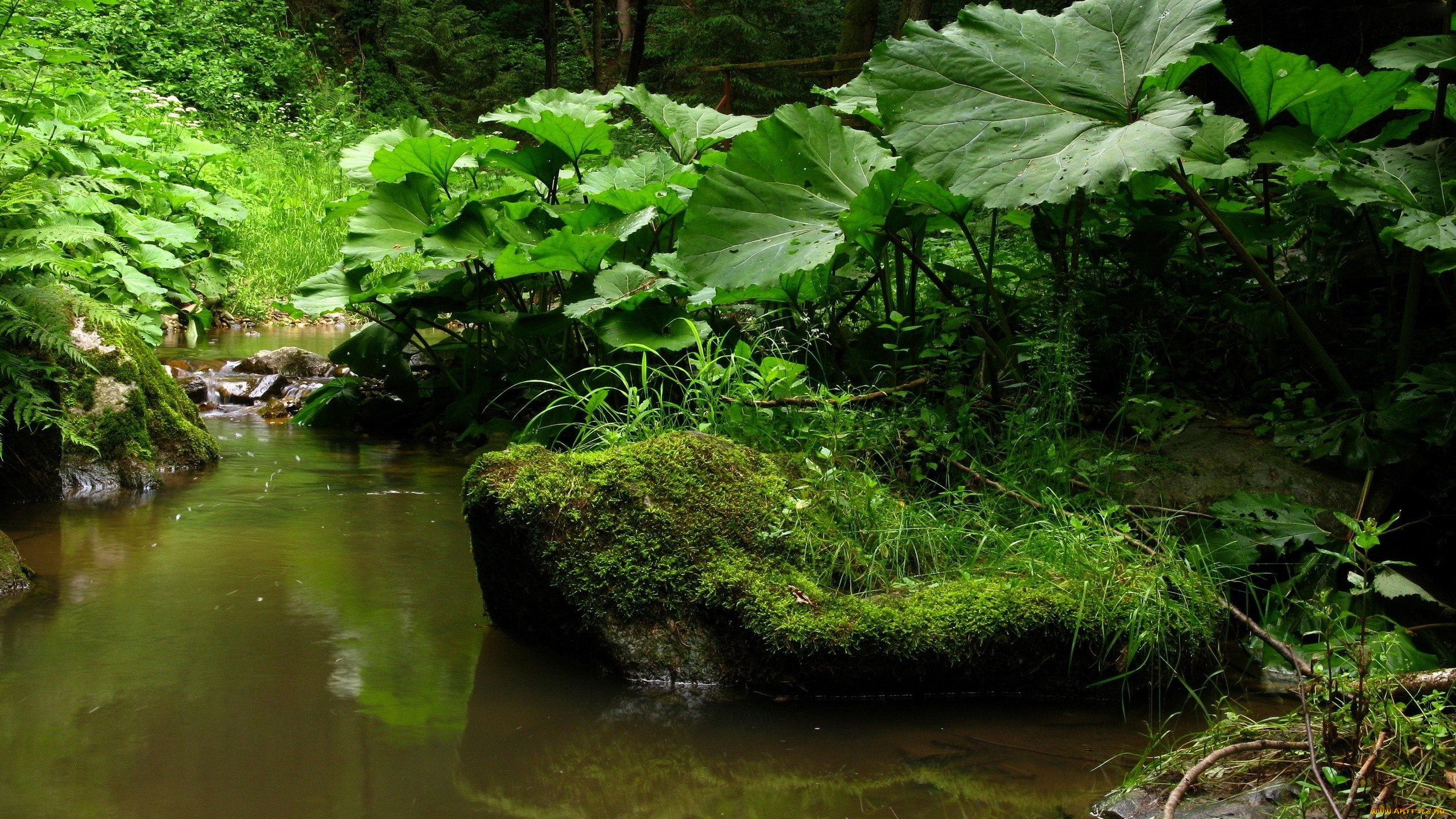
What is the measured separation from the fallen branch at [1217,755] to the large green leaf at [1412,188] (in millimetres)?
1306

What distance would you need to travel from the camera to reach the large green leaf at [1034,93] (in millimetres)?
2695

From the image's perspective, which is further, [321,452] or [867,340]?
[321,452]

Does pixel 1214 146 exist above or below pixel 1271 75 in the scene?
below

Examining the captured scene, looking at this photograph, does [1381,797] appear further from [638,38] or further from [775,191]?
[638,38]

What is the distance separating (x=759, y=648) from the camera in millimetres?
2510

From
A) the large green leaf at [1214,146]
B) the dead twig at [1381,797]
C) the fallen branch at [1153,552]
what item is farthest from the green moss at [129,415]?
the dead twig at [1381,797]

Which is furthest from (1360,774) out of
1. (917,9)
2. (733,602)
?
(917,9)

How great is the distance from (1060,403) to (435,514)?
230 cm

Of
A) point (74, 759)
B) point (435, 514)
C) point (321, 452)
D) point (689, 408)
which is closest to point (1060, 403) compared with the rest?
point (689, 408)

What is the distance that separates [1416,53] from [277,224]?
31.3 ft

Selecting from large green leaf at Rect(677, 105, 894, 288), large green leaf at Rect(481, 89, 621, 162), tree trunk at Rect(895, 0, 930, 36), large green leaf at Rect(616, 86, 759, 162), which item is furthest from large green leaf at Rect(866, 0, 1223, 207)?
tree trunk at Rect(895, 0, 930, 36)

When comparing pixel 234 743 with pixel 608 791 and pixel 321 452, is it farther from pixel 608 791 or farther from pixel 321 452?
pixel 321 452

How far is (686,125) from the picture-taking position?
Answer: 4.89 metres

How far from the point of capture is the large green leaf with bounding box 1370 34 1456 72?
280cm
